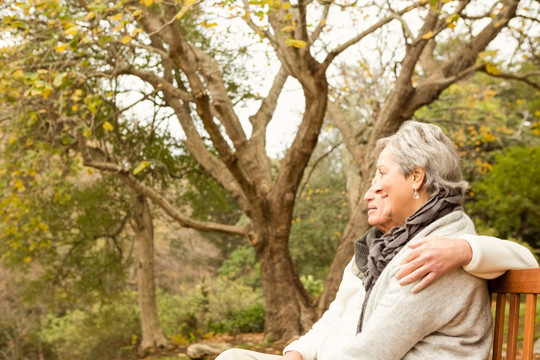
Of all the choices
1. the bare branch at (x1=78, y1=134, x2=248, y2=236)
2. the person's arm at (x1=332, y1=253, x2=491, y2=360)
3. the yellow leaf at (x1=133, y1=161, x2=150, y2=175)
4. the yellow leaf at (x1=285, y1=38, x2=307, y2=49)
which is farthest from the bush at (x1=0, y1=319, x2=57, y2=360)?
the person's arm at (x1=332, y1=253, x2=491, y2=360)

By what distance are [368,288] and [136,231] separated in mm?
9531

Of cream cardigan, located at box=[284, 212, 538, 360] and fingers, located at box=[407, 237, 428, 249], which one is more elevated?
fingers, located at box=[407, 237, 428, 249]

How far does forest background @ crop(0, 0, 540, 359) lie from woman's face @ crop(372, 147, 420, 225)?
2.90m

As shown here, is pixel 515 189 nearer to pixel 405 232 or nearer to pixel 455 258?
pixel 405 232

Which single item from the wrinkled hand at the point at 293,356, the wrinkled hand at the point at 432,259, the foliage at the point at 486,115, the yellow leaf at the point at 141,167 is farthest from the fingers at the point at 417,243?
the foliage at the point at 486,115

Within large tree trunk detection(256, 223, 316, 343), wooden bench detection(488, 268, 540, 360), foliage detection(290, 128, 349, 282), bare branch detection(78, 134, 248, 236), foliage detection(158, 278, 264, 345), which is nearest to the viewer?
wooden bench detection(488, 268, 540, 360)

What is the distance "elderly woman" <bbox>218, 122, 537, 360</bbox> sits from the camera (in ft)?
6.06

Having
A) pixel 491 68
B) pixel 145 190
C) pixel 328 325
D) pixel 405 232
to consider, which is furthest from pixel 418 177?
pixel 145 190

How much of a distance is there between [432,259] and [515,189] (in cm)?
1244

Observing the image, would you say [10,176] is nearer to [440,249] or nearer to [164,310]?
[164,310]

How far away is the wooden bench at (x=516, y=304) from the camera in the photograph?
5.79 feet

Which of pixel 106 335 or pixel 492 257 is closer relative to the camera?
pixel 492 257

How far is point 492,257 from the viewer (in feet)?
5.96

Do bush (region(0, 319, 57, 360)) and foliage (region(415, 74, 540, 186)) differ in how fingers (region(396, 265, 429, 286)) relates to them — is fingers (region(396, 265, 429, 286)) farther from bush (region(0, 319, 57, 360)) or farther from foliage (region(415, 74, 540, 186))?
bush (region(0, 319, 57, 360))
